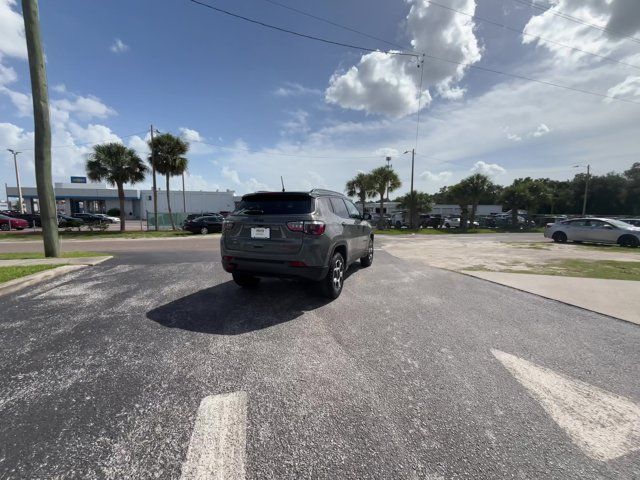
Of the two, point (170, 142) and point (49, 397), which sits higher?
point (170, 142)

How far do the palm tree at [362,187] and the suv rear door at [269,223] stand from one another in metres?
33.5

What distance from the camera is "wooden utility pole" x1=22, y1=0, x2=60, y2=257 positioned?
25.7 ft

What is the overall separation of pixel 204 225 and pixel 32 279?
18.0 m

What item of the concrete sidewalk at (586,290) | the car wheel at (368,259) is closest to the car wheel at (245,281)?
the car wheel at (368,259)

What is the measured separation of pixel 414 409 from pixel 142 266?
26.2 ft

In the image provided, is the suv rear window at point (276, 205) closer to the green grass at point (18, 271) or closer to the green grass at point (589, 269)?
the green grass at point (18, 271)

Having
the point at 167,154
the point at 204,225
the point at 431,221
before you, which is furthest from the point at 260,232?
the point at 431,221

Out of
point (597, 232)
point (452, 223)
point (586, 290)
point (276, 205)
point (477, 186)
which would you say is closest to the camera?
point (276, 205)

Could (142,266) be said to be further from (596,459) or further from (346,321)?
(596,459)

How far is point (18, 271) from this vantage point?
646 cm

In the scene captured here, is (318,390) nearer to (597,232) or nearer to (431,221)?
(597,232)

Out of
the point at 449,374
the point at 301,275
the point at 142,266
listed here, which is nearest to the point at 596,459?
the point at 449,374

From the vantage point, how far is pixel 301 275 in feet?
14.6

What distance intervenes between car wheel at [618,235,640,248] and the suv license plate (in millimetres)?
18595
